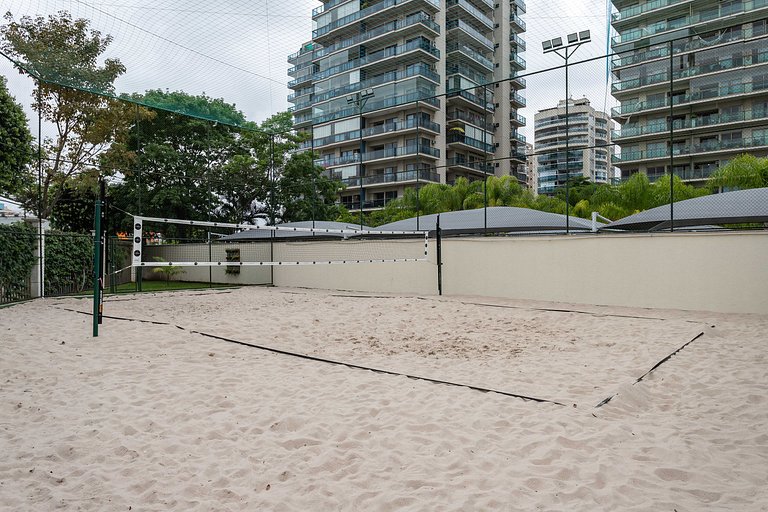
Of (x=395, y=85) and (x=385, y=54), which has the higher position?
(x=385, y=54)

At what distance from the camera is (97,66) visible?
12.7m

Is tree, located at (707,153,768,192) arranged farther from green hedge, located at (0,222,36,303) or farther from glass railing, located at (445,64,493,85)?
glass railing, located at (445,64,493,85)

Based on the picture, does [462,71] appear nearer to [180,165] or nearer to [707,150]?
[707,150]

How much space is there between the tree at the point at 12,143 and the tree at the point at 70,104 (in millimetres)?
700

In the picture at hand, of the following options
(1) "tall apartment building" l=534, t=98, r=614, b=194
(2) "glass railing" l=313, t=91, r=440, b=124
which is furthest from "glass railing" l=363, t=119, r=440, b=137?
(1) "tall apartment building" l=534, t=98, r=614, b=194

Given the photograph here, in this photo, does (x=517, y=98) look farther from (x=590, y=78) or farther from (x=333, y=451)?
(x=333, y=451)

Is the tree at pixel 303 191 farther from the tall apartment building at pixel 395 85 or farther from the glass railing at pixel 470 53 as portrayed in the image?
the glass railing at pixel 470 53

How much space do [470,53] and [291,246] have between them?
3236 centimetres

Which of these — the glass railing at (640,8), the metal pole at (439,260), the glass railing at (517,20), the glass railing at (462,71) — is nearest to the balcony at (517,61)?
the glass railing at (517,20)

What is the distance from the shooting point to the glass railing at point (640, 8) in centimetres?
3453

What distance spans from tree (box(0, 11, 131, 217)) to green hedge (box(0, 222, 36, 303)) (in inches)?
98.4

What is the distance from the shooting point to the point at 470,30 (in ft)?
132

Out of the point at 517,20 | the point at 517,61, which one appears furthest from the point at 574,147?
the point at 517,20

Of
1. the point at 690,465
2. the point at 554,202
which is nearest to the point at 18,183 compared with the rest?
the point at 690,465
